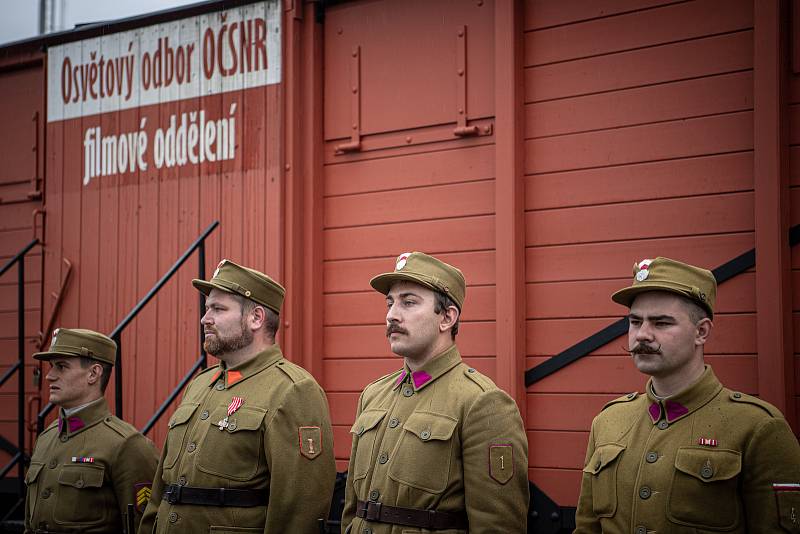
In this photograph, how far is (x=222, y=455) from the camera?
167 inches

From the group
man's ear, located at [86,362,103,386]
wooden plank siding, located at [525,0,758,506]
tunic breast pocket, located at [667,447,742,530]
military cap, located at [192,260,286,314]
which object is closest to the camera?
tunic breast pocket, located at [667,447,742,530]

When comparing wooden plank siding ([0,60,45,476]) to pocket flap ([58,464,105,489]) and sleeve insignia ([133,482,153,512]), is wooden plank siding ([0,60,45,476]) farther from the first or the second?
sleeve insignia ([133,482,153,512])

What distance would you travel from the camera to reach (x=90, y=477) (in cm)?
505

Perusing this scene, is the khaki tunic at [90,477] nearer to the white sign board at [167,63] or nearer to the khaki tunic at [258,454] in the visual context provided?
the khaki tunic at [258,454]

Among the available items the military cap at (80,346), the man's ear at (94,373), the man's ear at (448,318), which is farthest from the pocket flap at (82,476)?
the man's ear at (448,318)

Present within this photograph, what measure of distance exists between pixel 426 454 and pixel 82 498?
224 centimetres

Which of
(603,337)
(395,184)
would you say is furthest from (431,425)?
(395,184)

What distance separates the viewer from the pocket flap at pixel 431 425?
366 cm

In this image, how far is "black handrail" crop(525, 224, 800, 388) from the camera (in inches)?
179

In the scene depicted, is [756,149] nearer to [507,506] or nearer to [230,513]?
[507,506]

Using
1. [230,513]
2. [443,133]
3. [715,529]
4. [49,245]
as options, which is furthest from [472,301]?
[49,245]

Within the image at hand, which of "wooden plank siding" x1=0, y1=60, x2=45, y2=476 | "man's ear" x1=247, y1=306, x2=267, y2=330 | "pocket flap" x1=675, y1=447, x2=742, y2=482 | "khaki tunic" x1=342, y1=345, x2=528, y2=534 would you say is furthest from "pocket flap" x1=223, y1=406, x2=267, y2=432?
"wooden plank siding" x1=0, y1=60, x2=45, y2=476

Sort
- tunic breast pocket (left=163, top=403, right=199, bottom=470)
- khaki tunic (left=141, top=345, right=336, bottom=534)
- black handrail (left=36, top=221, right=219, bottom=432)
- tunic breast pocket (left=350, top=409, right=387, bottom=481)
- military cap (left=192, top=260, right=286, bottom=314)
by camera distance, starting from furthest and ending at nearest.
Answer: black handrail (left=36, top=221, right=219, bottom=432)
military cap (left=192, top=260, right=286, bottom=314)
tunic breast pocket (left=163, top=403, right=199, bottom=470)
khaki tunic (left=141, top=345, right=336, bottom=534)
tunic breast pocket (left=350, top=409, right=387, bottom=481)

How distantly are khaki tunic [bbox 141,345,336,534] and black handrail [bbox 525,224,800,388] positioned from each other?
4.20 feet
